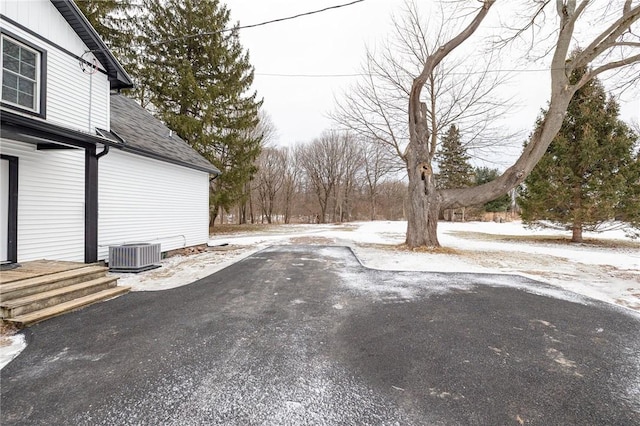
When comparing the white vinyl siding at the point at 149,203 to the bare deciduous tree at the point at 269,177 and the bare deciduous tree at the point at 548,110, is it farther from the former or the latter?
the bare deciduous tree at the point at 269,177

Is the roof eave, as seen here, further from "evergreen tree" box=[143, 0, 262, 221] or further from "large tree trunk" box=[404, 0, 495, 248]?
"large tree trunk" box=[404, 0, 495, 248]

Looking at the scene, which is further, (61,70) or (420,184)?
(420,184)

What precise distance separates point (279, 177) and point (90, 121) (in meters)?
25.8

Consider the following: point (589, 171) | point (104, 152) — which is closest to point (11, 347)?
point (104, 152)

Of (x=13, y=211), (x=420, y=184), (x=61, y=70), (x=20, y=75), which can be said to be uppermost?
(x=61, y=70)

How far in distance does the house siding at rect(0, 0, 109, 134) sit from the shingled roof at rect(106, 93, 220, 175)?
65cm

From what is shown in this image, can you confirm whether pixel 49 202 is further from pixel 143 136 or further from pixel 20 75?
pixel 143 136

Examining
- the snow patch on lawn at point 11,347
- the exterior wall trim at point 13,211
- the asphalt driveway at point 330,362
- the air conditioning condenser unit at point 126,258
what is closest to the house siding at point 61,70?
the exterior wall trim at point 13,211

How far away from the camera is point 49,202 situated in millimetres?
5570

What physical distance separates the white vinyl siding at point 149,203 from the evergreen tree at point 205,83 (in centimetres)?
603

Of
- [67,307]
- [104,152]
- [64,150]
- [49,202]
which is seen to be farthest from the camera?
[104,152]

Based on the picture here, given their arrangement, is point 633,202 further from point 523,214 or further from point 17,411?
point 17,411

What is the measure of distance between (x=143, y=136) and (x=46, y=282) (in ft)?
19.6

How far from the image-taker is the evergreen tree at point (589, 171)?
36.4 ft
